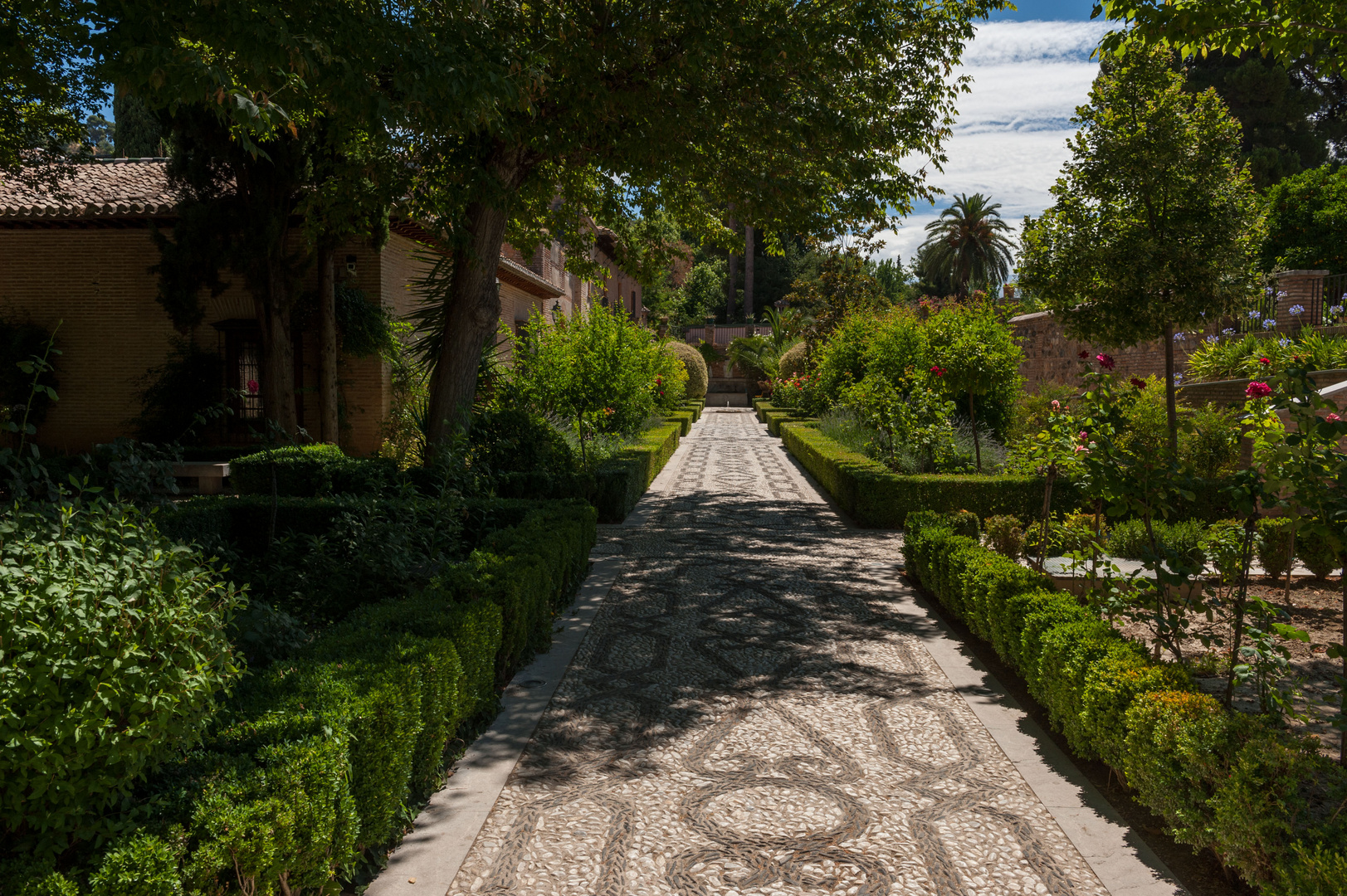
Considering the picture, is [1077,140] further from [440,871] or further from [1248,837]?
[440,871]

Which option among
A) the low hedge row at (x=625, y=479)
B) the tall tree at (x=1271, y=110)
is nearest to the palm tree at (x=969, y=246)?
the tall tree at (x=1271, y=110)

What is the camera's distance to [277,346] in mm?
11789

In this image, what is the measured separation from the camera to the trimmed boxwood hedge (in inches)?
345

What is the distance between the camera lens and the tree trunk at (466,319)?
8.91 m

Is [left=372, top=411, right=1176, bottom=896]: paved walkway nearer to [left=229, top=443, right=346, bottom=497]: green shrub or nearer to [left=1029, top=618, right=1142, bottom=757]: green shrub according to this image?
[left=1029, top=618, right=1142, bottom=757]: green shrub

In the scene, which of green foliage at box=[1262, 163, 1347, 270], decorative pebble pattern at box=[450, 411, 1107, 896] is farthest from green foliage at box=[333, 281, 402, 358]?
green foliage at box=[1262, 163, 1347, 270]

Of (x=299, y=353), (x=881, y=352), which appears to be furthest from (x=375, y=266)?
(x=881, y=352)

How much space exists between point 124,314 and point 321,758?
548 inches

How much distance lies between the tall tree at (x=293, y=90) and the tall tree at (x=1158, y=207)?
6.27 meters

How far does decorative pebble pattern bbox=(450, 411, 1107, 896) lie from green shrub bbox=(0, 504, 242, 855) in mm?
1178

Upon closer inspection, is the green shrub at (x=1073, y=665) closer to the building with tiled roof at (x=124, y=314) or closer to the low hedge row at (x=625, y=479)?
the low hedge row at (x=625, y=479)

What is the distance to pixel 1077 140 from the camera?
8688 millimetres

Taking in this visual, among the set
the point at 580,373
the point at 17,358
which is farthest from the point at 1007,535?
the point at 17,358

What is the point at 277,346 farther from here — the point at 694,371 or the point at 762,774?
the point at 694,371
